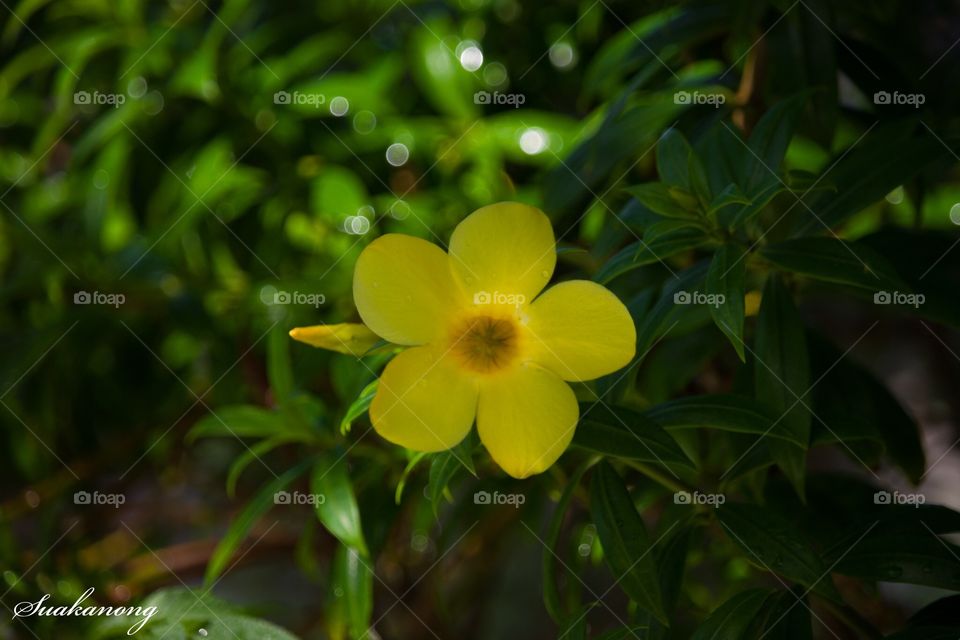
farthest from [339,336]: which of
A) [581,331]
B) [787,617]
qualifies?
[787,617]

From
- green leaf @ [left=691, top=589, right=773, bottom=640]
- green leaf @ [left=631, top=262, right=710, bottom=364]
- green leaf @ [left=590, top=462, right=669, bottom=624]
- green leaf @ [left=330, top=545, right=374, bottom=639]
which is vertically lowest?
green leaf @ [left=330, top=545, right=374, bottom=639]

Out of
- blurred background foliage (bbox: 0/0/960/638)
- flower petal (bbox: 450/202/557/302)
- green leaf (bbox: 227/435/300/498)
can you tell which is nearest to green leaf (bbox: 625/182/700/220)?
blurred background foliage (bbox: 0/0/960/638)

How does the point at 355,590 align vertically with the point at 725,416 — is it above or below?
below

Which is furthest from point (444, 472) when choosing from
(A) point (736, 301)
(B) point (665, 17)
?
(B) point (665, 17)

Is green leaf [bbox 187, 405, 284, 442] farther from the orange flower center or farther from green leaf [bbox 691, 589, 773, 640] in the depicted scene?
green leaf [bbox 691, 589, 773, 640]

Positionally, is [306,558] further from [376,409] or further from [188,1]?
[188,1]
